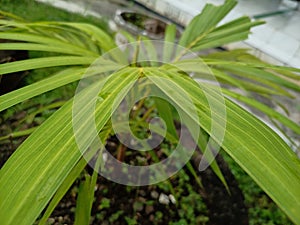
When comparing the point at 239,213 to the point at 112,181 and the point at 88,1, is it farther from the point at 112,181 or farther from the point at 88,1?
the point at 88,1

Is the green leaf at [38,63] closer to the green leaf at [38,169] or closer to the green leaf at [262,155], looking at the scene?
the green leaf at [38,169]

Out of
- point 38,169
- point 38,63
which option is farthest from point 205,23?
point 38,169

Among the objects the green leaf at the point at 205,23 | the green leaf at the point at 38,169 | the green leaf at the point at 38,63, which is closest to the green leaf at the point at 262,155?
the green leaf at the point at 38,169

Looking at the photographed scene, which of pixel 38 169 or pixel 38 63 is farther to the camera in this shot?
pixel 38 63

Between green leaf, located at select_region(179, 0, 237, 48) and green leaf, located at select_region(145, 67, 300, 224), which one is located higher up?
green leaf, located at select_region(179, 0, 237, 48)

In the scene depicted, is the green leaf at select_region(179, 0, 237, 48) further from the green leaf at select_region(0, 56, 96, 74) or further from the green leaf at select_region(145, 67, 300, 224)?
the green leaf at select_region(145, 67, 300, 224)

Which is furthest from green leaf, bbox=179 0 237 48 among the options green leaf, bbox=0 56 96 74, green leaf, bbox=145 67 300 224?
green leaf, bbox=145 67 300 224

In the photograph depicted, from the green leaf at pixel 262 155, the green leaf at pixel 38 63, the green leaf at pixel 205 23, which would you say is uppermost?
the green leaf at pixel 205 23

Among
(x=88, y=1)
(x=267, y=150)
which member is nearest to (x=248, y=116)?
(x=267, y=150)

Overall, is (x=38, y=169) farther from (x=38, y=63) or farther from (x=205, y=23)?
(x=205, y=23)

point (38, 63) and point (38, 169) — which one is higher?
point (38, 63)

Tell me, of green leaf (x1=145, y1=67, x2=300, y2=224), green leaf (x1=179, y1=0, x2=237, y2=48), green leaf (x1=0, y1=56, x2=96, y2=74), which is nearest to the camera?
green leaf (x1=145, y1=67, x2=300, y2=224)
